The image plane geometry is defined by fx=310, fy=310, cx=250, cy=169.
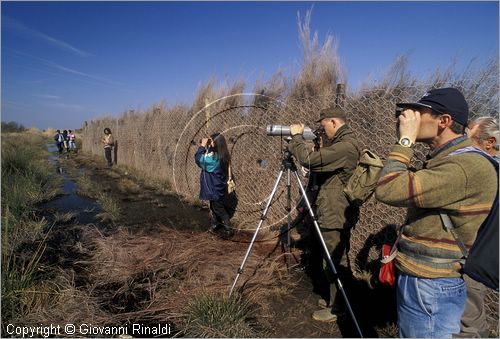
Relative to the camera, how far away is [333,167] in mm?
2875

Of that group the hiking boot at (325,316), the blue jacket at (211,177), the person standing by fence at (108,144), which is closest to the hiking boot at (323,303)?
the hiking boot at (325,316)

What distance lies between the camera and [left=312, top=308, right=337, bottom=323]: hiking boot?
3.07 m

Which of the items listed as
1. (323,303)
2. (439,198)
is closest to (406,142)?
(439,198)

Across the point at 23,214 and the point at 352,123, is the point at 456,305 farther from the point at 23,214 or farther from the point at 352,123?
the point at 23,214

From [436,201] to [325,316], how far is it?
210 cm

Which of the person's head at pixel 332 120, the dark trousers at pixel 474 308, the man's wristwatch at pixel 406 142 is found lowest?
the dark trousers at pixel 474 308

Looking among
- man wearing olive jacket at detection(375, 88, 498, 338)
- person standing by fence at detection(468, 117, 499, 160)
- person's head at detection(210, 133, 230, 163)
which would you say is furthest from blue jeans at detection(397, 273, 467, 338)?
person's head at detection(210, 133, 230, 163)

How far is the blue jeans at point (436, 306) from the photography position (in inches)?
61.9

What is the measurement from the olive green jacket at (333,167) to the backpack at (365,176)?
2.16ft

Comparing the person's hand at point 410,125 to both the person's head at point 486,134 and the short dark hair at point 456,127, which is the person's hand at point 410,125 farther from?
the person's head at point 486,134

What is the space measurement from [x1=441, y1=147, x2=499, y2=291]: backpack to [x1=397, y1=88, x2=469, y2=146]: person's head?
0.15 m

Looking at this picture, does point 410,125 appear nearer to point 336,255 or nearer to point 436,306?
point 436,306

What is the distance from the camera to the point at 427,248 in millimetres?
1588

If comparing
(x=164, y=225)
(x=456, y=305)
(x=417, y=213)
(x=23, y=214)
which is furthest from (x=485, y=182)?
(x=23, y=214)
